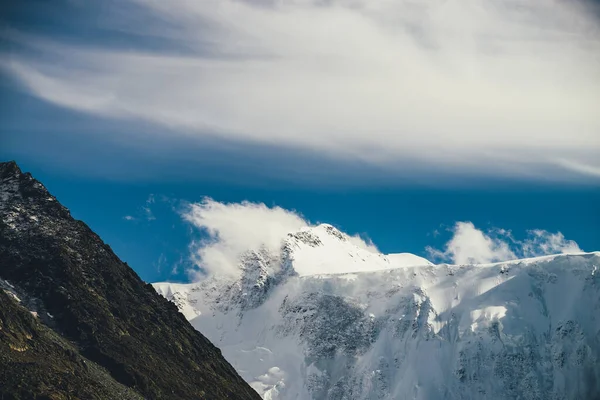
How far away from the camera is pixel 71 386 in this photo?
151250 mm

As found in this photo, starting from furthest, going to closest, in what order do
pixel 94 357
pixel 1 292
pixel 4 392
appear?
pixel 94 357 < pixel 1 292 < pixel 4 392

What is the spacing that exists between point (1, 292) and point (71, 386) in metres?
37.0

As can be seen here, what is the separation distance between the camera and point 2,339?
158875mm

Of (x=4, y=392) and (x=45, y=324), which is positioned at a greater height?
(x=45, y=324)

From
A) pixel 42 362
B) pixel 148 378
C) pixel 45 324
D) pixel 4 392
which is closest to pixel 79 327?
pixel 45 324

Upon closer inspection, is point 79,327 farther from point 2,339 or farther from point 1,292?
point 2,339

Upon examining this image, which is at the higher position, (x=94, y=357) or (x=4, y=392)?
(x=94, y=357)

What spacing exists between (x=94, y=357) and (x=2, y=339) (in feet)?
115

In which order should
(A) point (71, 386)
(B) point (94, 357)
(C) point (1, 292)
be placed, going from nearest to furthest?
1. (A) point (71, 386)
2. (C) point (1, 292)
3. (B) point (94, 357)

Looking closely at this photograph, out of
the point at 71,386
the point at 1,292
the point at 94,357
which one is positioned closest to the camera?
the point at 71,386

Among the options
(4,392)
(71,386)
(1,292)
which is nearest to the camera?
(4,392)

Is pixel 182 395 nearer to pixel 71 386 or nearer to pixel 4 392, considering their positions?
pixel 71 386

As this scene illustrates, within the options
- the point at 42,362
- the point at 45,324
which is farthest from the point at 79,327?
the point at 42,362

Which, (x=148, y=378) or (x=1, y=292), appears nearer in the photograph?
(x=1, y=292)
